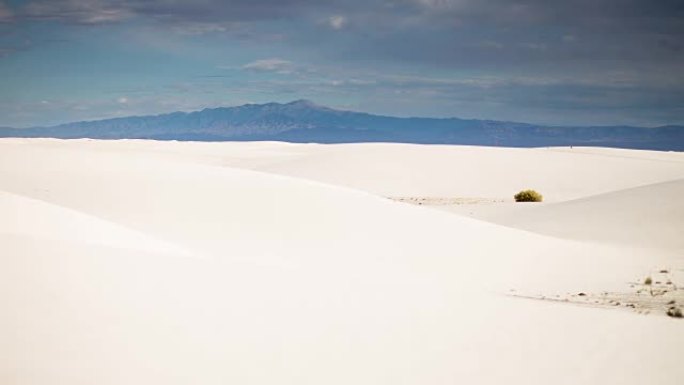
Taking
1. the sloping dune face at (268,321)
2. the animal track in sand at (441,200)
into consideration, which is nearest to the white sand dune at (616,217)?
the animal track in sand at (441,200)

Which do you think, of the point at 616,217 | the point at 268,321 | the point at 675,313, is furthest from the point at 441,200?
the point at 268,321

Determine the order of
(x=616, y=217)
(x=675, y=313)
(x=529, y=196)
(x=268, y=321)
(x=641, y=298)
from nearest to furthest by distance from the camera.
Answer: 1. (x=268, y=321)
2. (x=675, y=313)
3. (x=641, y=298)
4. (x=616, y=217)
5. (x=529, y=196)

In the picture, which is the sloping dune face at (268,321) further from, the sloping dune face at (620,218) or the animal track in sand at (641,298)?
the sloping dune face at (620,218)

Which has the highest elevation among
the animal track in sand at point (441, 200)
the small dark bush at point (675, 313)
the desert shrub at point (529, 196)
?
the small dark bush at point (675, 313)

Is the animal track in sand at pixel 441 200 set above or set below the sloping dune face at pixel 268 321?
below

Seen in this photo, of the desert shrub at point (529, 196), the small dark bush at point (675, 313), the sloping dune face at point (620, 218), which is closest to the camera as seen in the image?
the small dark bush at point (675, 313)

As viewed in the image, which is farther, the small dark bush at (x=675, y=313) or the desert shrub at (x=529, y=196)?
the desert shrub at (x=529, y=196)

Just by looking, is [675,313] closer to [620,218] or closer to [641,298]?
[641,298]

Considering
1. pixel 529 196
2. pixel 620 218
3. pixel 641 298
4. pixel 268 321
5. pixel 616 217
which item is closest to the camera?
pixel 268 321

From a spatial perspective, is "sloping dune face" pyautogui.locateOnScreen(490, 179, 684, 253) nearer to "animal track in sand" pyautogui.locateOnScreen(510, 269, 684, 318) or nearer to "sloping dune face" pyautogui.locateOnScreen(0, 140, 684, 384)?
"animal track in sand" pyautogui.locateOnScreen(510, 269, 684, 318)

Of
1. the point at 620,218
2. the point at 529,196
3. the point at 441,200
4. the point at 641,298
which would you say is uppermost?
the point at 641,298

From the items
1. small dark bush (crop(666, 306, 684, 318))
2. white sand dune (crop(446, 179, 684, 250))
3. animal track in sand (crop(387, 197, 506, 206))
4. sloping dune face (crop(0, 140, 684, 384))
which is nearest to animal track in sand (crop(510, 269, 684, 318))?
small dark bush (crop(666, 306, 684, 318))

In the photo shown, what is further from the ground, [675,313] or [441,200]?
[675,313]

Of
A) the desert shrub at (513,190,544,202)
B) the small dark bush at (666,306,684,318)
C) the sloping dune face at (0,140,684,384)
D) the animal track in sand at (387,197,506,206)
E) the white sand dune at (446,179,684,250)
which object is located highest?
the sloping dune face at (0,140,684,384)
